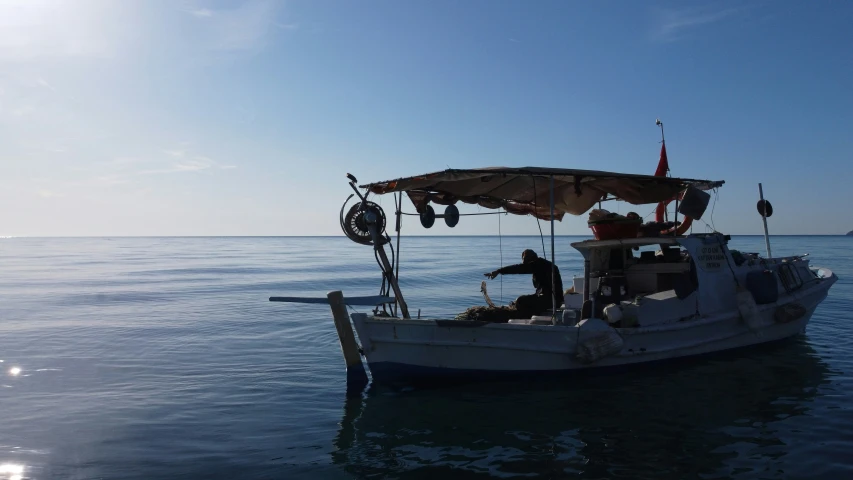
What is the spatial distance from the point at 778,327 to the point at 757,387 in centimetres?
312

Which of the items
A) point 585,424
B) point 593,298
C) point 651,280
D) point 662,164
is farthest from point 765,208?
point 585,424

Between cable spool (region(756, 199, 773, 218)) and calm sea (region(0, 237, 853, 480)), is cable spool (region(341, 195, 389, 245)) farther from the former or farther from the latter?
cable spool (region(756, 199, 773, 218))

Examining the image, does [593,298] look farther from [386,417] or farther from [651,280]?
[386,417]

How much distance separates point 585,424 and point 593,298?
3.46 m

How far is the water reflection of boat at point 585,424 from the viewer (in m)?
6.47

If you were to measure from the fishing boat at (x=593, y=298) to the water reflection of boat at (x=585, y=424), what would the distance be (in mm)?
410

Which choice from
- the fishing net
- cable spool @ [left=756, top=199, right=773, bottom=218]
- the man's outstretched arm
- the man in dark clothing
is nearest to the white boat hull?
the fishing net

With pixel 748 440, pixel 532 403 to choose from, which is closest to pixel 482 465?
pixel 532 403

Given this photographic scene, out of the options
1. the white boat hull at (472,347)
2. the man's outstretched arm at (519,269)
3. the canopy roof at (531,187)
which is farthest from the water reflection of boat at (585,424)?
the canopy roof at (531,187)

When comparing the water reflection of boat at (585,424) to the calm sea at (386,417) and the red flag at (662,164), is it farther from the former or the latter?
the red flag at (662,164)

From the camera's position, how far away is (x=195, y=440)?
24.1ft

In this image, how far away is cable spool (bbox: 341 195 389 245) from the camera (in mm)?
9883

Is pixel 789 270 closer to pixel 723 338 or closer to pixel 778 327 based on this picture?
pixel 778 327

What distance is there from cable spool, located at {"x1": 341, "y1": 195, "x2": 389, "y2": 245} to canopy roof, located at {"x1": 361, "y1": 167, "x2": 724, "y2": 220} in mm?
427
